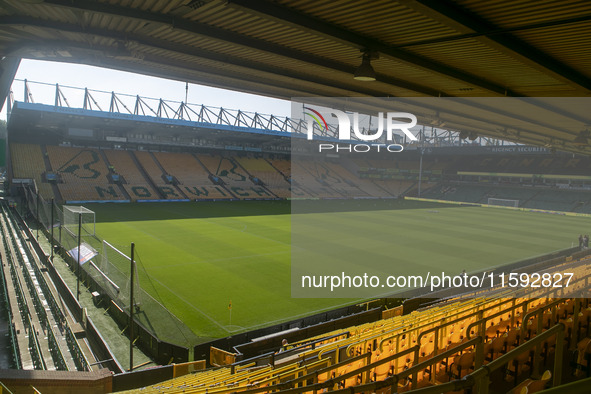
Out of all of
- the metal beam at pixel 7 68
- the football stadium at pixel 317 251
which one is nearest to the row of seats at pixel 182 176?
the football stadium at pixel 317 251

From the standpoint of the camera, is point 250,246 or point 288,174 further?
point 288,174

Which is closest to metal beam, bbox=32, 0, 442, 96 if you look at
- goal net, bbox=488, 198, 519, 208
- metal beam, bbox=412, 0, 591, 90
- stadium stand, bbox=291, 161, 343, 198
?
metal beam, bbox=412, 0, 591, 90

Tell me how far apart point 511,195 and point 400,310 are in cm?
5711

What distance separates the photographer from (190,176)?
52188mm

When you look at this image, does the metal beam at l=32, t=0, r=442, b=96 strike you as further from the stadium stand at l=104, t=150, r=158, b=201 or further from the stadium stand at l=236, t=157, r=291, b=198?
the stadium stand at l=236, t=157, r=291, b=198

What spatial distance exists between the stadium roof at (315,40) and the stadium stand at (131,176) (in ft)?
127

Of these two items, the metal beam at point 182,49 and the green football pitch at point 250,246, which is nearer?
the metal beam at point 182,49

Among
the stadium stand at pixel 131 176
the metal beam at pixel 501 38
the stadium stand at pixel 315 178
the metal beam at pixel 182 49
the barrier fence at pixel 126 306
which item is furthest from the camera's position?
the stadium stand at pixel 315 178

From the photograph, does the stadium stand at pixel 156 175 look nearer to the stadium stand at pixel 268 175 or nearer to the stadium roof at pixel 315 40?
the stadium stand at pixel 268 175

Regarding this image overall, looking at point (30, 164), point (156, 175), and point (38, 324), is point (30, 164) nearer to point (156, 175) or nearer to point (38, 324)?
point (156, 175)

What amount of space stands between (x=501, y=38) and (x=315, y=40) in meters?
2.62

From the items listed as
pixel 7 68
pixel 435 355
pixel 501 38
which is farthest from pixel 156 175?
pixel 501 38

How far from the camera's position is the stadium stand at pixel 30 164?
129 ft

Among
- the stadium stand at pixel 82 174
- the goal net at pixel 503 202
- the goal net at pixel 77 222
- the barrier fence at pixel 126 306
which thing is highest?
the stadium stand at pixel 82 174
